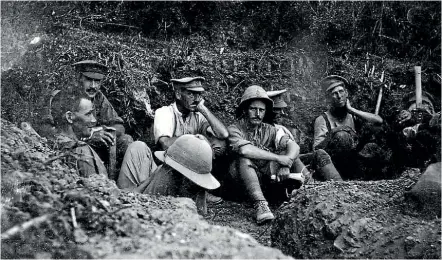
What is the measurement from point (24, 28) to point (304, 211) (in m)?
6.26

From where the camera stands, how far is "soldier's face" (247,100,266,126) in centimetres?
872

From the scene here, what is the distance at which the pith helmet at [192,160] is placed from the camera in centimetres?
586

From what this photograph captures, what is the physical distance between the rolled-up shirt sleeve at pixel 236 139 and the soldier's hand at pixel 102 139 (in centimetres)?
163

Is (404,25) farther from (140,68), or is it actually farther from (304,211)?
(304,211)

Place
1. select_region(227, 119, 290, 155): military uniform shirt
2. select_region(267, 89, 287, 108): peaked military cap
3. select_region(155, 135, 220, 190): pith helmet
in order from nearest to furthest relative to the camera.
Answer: select_region(155, 135, 220, 190): pith helmet → select_region(227, 119, 290, 155): military uniform shirt → select_region(267, 89, 287, 108): peaked military cap

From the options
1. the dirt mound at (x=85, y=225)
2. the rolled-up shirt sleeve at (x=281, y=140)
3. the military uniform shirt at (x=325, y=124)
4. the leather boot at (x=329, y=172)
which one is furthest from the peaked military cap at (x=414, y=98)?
the dirt mound at (x=85, y=225)

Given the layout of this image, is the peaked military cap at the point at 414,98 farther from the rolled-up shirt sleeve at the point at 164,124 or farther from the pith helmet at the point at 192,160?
the pith helmet at the point at 192,160

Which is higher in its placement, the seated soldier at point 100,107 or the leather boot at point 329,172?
the seated soldier at point 100,107

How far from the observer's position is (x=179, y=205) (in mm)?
5828

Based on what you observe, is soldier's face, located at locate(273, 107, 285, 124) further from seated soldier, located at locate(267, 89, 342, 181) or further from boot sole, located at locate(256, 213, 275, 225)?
boot sole, located at locate(256, 213, 275, 225)

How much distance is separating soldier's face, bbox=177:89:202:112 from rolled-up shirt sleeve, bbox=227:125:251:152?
642 mm

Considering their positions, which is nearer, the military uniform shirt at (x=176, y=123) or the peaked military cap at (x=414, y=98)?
the military uniform shirt at (x=176, y=123)

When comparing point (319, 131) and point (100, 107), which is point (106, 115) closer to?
point (100, 107)

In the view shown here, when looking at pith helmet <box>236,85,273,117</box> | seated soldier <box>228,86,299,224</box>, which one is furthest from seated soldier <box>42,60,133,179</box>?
pith helmet <box>236,85,273,117</box>
